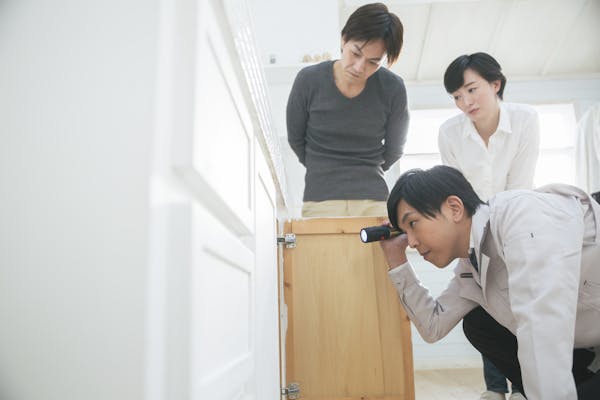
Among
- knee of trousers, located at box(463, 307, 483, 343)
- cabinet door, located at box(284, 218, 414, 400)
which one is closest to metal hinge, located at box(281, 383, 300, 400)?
cabinet door, located at box(284, 218, 414, 400)

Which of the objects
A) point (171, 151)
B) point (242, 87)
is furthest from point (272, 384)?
point (171, 151)

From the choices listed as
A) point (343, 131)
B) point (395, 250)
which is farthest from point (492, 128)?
point (395, 250)

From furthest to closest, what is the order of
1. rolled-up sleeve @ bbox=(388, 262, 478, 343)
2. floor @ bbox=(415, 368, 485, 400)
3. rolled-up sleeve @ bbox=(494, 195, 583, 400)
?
floor @ bbox=(415, 368, 485, 400) → rolled-up sleeve @ bbox=(388, 262, 478, 343) → rolled-up sleeve @ bbox=(494, 195, 583, 400)

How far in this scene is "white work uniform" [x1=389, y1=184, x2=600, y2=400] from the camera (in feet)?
3.01

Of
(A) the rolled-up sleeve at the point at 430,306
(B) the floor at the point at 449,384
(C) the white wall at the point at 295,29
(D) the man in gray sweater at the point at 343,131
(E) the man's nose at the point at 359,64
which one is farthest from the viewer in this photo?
(C) the white wall at the point at 295,29

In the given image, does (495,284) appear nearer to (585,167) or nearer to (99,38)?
(99,38)

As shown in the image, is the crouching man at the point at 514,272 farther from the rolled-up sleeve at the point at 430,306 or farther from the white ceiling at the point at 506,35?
the white ceiling at the point at 506,35

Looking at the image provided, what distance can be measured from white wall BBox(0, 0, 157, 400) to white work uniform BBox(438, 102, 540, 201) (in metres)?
1.70

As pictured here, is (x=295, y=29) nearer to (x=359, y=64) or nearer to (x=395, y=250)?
(x=359, y=64)

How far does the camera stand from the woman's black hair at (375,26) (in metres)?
1.55

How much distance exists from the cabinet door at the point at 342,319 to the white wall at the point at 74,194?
1192 mm

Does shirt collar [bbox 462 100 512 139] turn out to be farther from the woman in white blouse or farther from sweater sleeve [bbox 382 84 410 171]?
sweater sleeve [bbox 382 84 410 171]

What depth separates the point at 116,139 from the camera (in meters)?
0.44

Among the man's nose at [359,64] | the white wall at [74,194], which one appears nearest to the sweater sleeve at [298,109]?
the man's nose at [359,64]
